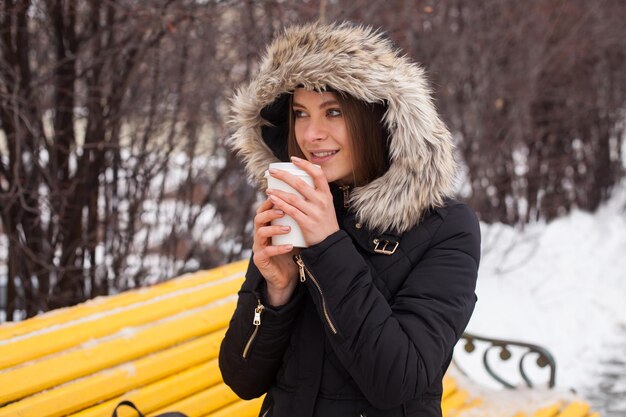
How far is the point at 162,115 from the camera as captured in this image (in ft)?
16.5

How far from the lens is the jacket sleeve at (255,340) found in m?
2.04

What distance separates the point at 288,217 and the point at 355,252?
205 mm

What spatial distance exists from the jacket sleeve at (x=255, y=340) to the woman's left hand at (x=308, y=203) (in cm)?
33

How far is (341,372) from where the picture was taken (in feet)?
6.45


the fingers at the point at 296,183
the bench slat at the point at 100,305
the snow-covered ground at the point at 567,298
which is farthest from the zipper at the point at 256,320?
the snow-covered ground at the point at 567,298

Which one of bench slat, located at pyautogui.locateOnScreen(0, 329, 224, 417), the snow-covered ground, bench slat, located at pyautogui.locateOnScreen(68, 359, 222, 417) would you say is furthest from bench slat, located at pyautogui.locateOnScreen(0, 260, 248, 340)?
the snow-covered ground

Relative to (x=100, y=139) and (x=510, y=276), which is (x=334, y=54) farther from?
(x=510, y=276)

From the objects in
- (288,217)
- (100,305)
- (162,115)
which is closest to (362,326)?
(288,217)

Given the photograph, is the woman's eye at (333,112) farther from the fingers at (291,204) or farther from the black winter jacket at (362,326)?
the fingers at (291,204)

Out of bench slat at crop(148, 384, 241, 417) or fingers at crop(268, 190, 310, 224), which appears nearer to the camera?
fingers at crop(268, 190, 310, 224)

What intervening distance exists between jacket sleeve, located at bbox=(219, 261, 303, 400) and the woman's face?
1.22 ft

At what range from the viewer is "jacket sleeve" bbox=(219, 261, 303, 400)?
2.04 m

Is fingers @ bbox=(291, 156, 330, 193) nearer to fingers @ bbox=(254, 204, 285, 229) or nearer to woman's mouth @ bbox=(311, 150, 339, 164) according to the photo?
fingers @ bbox=(254, 204, 285, 229)

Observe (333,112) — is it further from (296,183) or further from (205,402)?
(205,402)
